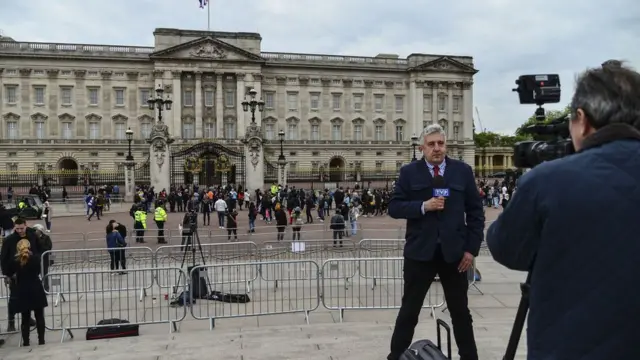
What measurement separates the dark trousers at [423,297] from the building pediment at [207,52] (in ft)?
192

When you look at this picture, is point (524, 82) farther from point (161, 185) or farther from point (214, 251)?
point (161, 185)

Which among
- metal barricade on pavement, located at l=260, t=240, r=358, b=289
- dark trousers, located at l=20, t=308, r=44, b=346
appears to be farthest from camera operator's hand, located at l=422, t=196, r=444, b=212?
metal barricade on pavement, located at l=260, t=240, r=358, b=289

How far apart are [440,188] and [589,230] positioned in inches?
101

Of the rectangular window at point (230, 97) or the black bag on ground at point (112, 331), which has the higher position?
the rectangular window at point (230, 97)

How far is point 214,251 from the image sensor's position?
14703mm

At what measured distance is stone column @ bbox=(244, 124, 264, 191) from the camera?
3869 centimetres

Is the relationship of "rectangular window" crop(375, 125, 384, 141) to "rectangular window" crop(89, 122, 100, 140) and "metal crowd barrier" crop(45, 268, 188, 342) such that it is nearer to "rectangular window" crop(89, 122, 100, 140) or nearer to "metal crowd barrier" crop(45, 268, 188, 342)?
"rectangular window" crop(89, 122, 100, 140)

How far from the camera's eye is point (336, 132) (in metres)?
65.8

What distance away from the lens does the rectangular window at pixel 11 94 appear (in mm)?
57584

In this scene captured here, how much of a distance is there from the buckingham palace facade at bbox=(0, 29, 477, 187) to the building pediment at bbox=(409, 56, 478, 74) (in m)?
0.16

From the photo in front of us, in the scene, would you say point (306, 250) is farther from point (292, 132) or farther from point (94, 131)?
point (94, 131)

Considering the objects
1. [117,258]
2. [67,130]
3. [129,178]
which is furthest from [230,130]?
[117,258]

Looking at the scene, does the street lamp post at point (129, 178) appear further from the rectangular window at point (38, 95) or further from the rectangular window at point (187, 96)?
the rectangular window at point (38, 95)

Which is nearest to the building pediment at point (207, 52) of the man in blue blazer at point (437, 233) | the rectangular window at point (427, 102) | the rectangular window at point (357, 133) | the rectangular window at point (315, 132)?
the rectangular window at point (315, 132)
